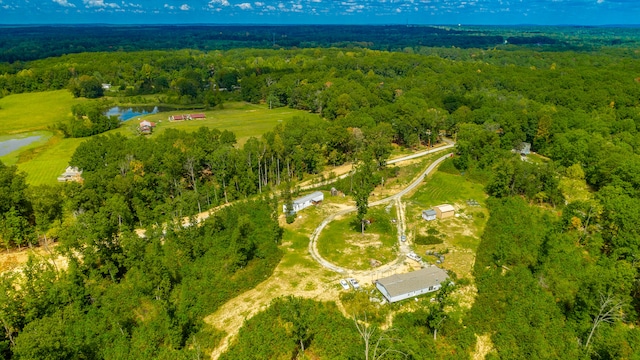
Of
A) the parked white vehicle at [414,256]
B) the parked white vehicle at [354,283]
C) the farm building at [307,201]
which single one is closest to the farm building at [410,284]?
the parked white vehicle at [354,283]

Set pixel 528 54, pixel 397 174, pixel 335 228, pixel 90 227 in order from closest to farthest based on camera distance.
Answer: pixel 90 227
pixel 335 228
pixel 397 174
pixel 528 54

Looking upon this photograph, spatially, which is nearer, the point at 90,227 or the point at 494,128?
the point at 90,227

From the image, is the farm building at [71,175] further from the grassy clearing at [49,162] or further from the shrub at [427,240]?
the shrub at [427,240]

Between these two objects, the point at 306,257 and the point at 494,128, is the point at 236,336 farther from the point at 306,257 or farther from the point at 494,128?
the point at 494,128

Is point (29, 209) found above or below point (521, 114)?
below

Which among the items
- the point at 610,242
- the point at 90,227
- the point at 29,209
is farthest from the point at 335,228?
the point at 29,209

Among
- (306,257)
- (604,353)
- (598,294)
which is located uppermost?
(598,294)

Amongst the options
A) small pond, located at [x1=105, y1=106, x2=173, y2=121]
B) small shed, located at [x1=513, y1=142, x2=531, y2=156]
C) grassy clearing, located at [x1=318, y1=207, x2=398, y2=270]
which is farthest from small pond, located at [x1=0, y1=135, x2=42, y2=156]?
small shed, located at [x1=513, y1=142, x2=531, y2=156]

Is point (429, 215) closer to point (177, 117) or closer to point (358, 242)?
point (358, 242)
